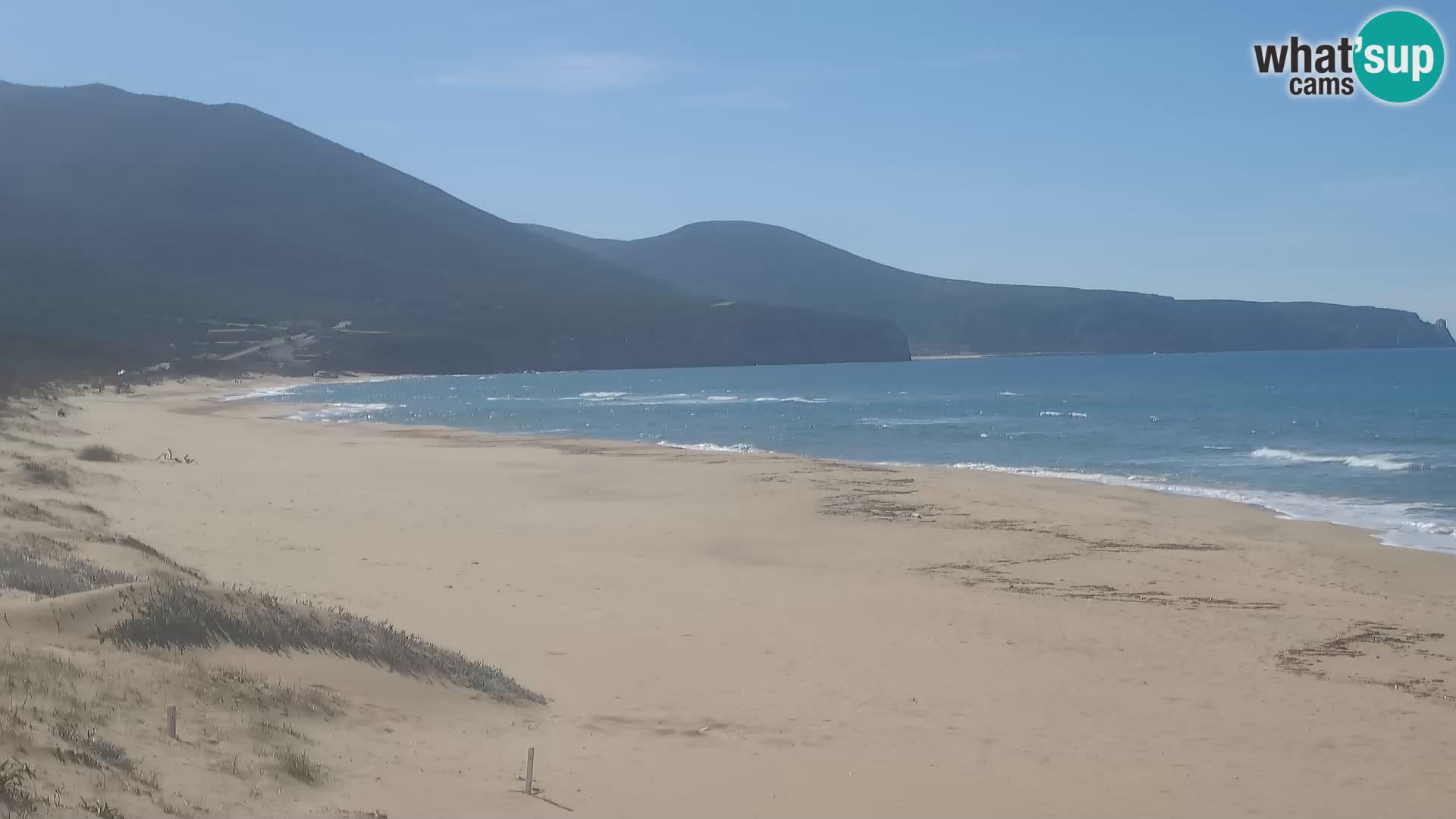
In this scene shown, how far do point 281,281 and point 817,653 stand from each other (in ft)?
539

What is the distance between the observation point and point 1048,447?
129 ft

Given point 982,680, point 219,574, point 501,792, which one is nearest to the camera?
point 501,792

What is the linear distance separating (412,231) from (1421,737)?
198205mm

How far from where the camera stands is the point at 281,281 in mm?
161000

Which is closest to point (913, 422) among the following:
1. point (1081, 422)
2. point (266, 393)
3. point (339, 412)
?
point (1081, 422)

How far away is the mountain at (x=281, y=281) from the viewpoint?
417ft

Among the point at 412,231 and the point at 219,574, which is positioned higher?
the point at 412,231

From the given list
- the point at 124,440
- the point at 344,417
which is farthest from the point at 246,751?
the point at 344,417

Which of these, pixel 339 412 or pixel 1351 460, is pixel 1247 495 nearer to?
pixel 1351 460

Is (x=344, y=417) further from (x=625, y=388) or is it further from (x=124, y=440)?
(x=625, y=388)

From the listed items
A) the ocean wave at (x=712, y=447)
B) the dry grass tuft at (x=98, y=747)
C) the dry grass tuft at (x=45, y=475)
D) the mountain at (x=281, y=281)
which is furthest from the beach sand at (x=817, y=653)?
the mountain at (x=281, y=281)

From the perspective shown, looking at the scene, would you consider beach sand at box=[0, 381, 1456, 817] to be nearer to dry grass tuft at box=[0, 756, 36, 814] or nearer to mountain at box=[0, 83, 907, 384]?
dry grass tuft at box=[0, 756, 36, 814]

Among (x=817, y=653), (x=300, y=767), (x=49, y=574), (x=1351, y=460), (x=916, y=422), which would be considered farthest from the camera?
(x=916, y=422)

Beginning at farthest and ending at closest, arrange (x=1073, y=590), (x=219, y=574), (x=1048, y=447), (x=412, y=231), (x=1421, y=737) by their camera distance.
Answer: (x=412, y=231), (x=1048, y=447), (x=1073, y=590), (x=219, y=574), (x=1421, y=737)
